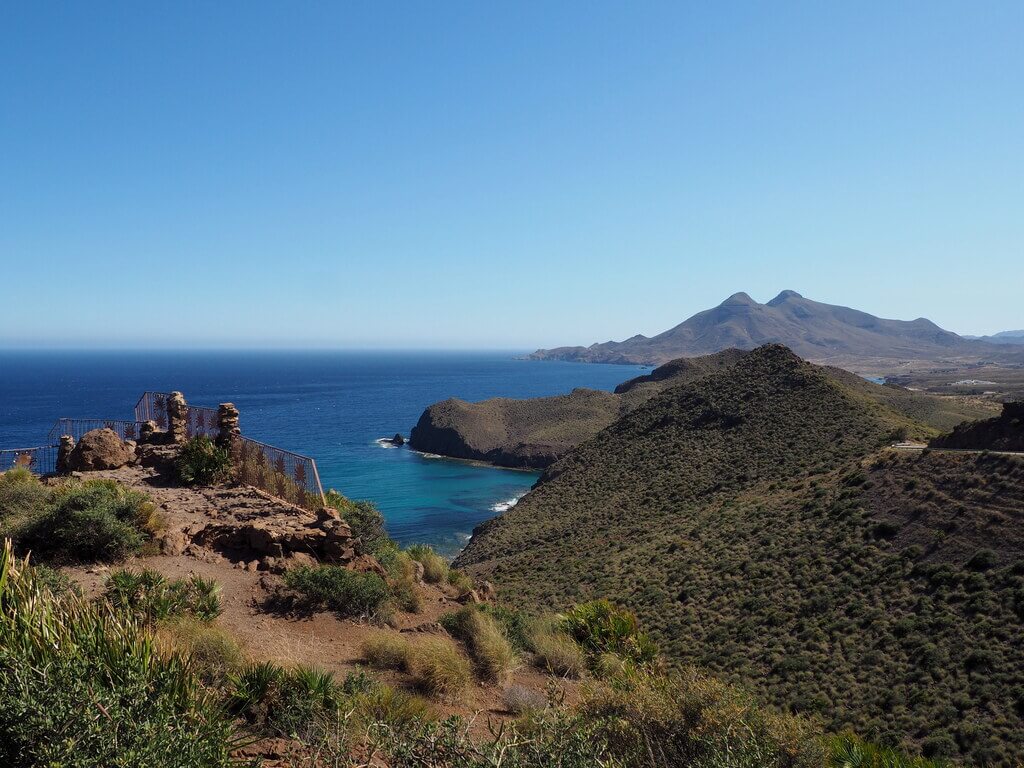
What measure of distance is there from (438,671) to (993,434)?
98.6 ft

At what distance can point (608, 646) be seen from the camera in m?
11.6

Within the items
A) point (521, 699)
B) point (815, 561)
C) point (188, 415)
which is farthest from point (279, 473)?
point (815, 561)

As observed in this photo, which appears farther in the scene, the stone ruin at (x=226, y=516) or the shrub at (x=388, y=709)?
the stone ruin at (x=226, y=516)

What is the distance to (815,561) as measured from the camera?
75.4ft

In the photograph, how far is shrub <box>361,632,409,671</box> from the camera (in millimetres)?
8266

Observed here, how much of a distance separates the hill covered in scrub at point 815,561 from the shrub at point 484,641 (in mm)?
9539

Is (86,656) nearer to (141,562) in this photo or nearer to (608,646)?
(141,562)

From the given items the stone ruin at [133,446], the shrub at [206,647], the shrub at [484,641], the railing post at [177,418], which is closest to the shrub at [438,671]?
the shrub at [484,641]

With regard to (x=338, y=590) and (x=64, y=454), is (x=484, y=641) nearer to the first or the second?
(x=338, y=590)

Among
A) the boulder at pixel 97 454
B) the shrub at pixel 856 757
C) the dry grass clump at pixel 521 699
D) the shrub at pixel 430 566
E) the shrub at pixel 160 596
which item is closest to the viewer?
the shrub at pixel 856 757

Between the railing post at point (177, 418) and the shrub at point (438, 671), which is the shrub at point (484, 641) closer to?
the shrub at point (438, 671)

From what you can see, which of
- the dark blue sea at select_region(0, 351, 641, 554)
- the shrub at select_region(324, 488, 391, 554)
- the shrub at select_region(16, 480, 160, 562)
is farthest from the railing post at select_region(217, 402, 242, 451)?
the dark blue sea at select_region(0, 351, 641, 554)

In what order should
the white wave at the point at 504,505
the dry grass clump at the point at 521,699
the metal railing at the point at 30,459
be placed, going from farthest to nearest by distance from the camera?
1. the white wave at the point at 504,505
2. the metal railing at the point at 30,459
3. the dry grass clump at the point at 521,699

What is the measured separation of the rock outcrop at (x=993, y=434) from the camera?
1032 inches
